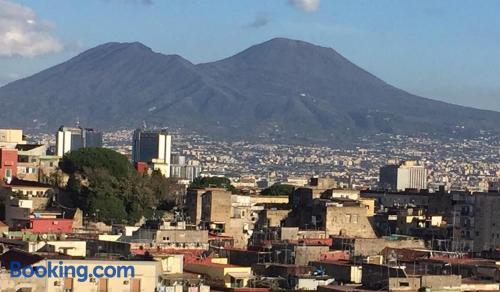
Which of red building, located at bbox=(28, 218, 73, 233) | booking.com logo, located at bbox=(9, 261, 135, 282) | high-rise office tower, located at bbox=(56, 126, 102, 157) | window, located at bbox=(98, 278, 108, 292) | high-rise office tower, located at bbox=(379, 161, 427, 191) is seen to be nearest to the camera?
booking.com logo, located at bbox=(9, 261, 135, 282)

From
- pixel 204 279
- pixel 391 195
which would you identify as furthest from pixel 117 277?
pixel 391 195

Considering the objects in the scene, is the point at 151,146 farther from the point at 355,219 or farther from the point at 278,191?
the point at 355,219

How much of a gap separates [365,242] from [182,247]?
7001 mm

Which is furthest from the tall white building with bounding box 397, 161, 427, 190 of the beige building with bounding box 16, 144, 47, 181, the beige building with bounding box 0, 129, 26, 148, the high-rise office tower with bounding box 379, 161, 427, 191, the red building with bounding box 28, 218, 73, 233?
the red building with bounding box 28, 218, 73, 233

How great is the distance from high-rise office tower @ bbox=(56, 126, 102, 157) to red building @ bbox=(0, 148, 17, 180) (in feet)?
141

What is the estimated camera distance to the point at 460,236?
73188 mm

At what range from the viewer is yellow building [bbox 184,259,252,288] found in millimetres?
43781

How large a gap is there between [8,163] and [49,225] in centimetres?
1842

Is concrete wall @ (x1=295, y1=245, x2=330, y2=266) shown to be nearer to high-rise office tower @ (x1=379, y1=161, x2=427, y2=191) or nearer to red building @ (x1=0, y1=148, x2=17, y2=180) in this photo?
red building @ (x1=0, y1=148, x2=17, y2=180)

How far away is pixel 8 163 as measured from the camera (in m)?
78.1

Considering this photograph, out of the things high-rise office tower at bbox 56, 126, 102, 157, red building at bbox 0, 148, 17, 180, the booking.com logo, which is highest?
high-rise office tower at bbox 56, 126, 102, 157

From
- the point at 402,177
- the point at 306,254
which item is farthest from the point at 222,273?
the point at 402,177

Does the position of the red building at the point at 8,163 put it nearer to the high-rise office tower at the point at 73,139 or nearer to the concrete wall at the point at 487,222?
the concrete wall at the point at 487,222

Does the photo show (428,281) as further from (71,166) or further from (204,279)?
(71,166)
